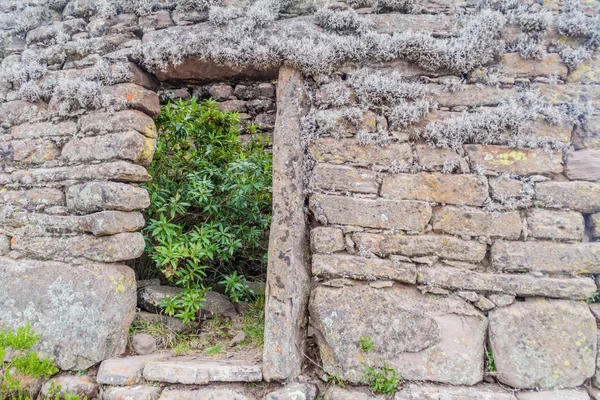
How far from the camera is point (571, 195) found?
1.73m

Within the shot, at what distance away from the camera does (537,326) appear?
1637 millimetres

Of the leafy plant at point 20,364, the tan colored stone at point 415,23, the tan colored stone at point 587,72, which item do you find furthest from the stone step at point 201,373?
the tan colored stone at point 587,72

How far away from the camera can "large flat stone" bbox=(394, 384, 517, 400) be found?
1.56 metres

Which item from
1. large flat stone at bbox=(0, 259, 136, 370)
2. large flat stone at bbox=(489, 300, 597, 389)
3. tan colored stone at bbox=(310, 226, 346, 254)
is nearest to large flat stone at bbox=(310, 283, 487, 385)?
large flat stone at bbox=(489, 300, 597, 389)

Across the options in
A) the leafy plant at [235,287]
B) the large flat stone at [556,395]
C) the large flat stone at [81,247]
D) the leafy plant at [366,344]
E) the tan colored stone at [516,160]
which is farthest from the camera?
the leafy plant at [235,287]

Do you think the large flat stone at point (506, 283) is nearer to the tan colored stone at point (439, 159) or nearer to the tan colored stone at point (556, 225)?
the tan colored stone at point (556, 225)

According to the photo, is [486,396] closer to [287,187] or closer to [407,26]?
[287,187]

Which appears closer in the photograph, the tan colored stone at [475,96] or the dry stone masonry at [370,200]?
the dry stone masonry at [370,200]

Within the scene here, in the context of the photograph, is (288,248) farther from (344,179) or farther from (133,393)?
(133,393)

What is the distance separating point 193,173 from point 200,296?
3.11ft

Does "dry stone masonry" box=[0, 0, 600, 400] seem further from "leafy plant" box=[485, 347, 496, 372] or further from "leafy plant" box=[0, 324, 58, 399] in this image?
"leafy plant" box=[0, 324, 58, 399]

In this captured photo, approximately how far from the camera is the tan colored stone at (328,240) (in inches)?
70.6

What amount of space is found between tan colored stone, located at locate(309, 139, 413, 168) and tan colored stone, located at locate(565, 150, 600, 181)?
2.73 feet

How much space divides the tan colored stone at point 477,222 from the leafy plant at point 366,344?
2.21 feet
